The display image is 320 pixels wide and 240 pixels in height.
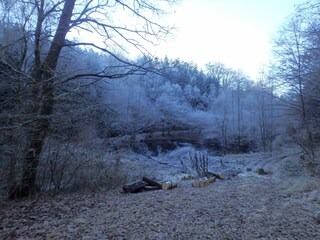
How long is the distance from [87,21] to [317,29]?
6594 millimetres

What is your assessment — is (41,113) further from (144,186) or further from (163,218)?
(144,186)

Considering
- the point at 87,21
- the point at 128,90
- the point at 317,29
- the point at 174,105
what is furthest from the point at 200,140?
the point at 87,21

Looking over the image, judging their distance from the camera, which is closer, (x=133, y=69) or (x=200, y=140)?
(x=133, y=69)

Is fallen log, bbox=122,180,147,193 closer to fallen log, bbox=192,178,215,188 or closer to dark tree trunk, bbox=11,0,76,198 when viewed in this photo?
fallen log, bbox=192,178,215,188

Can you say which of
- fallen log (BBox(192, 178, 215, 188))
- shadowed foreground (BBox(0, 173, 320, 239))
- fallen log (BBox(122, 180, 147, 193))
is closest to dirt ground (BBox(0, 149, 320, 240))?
shadowed foreground (BBox(0, 173, 320, 239))

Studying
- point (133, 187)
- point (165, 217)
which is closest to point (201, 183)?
point (133, 187)

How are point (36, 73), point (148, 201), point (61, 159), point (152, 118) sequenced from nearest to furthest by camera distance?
point (36, 73) → point (148, 201) → point (61, 159) → point (152, 118)

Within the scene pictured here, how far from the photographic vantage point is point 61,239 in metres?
3.32

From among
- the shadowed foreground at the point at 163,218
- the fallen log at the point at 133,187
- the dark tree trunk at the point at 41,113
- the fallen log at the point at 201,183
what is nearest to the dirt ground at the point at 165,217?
the shadowed foreground at the point at 163,218

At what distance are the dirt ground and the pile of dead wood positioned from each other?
83cm

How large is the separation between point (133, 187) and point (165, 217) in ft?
9.97

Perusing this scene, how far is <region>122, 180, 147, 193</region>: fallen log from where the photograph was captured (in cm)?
716

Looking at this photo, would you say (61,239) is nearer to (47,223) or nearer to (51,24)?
(47,223)

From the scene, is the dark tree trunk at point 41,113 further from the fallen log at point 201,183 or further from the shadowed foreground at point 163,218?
the fallen log at point 201,183
